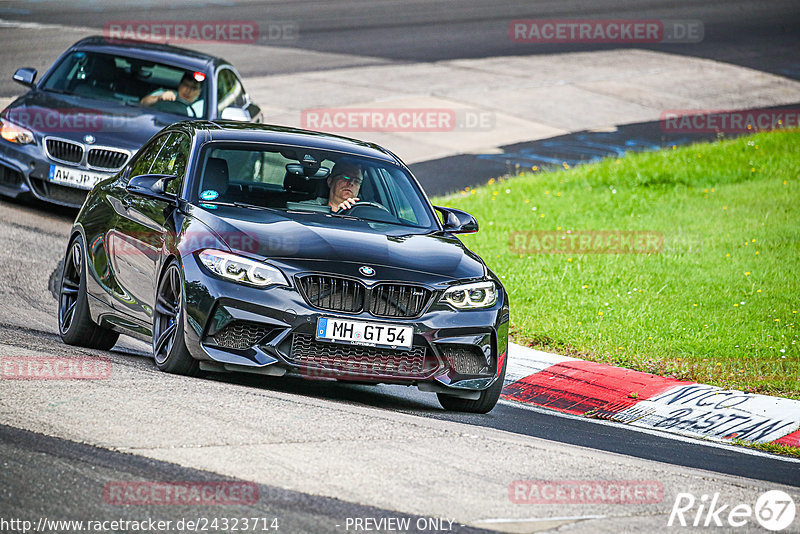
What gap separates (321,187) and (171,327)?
59.4 inches

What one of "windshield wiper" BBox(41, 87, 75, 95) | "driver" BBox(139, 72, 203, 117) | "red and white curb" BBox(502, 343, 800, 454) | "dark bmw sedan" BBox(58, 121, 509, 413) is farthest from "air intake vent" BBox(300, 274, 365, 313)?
"windshield wiper" BBox(41, 87, 75, 95)

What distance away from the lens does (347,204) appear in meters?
8.58

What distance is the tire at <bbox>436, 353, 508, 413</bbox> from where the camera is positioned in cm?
800

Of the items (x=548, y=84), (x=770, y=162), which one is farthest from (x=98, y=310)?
(x=548, y=84)

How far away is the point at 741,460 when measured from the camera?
309 inches

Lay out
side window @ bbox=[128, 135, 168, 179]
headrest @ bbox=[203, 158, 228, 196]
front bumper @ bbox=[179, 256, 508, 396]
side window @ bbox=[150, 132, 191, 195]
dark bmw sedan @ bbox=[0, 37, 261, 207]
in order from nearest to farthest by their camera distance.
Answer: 1. front bumper @ bbox=[179, 256, 508, 396]
2. headrest @ bbox=[203, 158, 228, 196]
3. side window @ bbox=[150, 132, 191, 195]
4. side window @ bbox=[128, 135, 168, 179]
5. dark bmw sedan @ bbox=[0, 37, 261, 207]

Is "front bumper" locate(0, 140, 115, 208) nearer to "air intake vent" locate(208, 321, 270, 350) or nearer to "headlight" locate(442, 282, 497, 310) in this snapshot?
"air intake vent" locate(208, 321, 270, 350)

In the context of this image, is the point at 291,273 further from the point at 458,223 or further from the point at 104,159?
the point at 104,159

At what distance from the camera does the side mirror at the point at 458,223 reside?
28.8ft

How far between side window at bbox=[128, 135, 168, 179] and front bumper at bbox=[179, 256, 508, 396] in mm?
2051

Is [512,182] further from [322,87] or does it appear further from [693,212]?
[322,87]

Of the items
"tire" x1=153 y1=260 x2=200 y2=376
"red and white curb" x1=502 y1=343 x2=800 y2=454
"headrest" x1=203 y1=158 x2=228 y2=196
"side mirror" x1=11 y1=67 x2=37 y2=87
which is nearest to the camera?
"tire" x1=153 y1=260 x2=200 y2=376

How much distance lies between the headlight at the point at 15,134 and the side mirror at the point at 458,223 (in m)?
6.57

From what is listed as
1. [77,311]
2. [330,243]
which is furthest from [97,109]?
[330,243]
